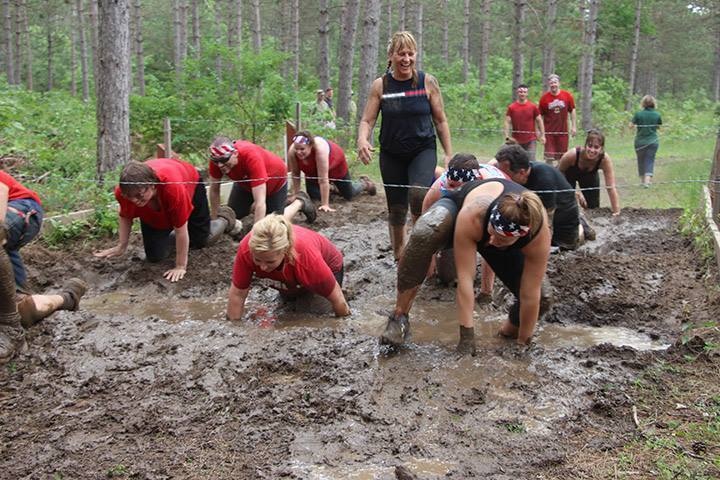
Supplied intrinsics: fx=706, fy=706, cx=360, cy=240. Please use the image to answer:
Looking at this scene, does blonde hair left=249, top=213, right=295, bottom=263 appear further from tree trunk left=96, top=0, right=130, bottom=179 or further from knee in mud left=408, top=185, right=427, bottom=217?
tree trunk left=96, top=0, right=130, bottom=179

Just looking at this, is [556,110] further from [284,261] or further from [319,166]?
[284,261]

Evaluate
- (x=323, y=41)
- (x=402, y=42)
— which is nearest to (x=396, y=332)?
(x=402, y=42)

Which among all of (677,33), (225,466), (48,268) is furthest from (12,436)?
(677,33)

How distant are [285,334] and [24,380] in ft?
5.53

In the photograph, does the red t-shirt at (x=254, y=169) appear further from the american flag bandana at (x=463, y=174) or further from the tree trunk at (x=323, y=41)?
the tree trunk at (x=323, y=41)

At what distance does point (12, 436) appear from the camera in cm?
365

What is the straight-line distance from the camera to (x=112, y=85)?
30.2 feet

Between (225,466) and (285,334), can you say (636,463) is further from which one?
(285,334)

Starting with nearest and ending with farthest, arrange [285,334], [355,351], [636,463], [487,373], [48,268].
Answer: [636,463] → [487,373] → [355,351] → [285,334] → [48,268]

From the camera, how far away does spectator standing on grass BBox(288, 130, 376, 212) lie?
884 cm

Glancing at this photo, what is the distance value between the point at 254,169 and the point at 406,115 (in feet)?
6.74

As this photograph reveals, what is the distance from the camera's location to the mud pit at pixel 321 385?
3389mm

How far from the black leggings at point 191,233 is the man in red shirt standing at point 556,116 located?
22.9 feet

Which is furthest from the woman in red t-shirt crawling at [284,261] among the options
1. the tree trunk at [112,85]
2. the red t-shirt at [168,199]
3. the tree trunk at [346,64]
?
the tree trunk at [346,64]
